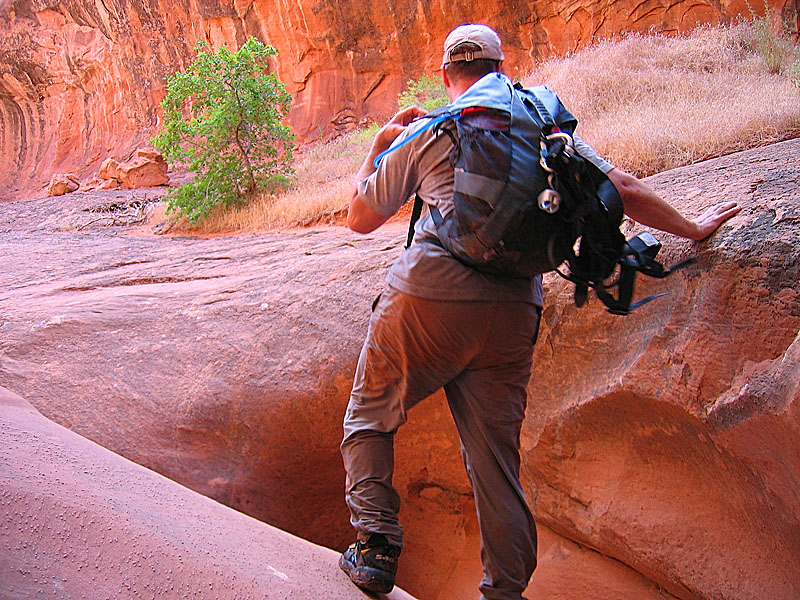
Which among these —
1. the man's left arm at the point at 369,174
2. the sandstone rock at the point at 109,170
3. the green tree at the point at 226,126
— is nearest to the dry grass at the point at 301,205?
the green tree at the point at 226,126

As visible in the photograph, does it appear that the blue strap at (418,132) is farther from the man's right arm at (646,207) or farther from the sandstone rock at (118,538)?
the sandstone rock at (118,538)

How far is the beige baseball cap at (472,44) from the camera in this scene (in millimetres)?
2143

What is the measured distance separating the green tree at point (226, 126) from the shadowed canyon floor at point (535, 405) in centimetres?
513

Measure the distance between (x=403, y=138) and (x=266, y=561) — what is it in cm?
138

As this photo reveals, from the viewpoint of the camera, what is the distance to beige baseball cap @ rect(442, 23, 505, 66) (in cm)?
214

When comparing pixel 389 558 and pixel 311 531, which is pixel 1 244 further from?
pixel 389 558

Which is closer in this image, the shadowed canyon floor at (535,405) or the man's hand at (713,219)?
the shadowed canyon floor at (535,405)

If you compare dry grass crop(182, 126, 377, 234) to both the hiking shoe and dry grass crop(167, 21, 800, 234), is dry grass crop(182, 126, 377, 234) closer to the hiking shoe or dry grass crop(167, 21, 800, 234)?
dry grass crop(167, 21, 800, 234)

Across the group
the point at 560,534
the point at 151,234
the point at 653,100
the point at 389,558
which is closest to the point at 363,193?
the point at 389,558

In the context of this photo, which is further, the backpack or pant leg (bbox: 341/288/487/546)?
pant leg (bbox: 341/288/487/546)

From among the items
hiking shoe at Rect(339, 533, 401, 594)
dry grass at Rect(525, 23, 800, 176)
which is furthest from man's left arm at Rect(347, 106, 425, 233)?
dry grass at Rect(525, 23, 800, 176)

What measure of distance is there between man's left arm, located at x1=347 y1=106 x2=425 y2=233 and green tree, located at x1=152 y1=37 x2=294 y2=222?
23.5 feet

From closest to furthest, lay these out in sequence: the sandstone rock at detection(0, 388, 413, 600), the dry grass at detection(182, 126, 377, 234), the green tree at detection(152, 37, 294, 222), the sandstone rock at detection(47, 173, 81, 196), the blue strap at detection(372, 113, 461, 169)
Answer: the sandstone rock at detection(0, 388, 413, 600), the blue strap at detection(372, 113, 461, 169), the dry grass at detection(182, 126, 377, 234), the green tree at detection(152, 37, 294, 222), the sandstone rock at detection(47, 173, 81, 196)

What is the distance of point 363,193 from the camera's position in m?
2.21
